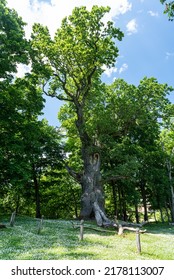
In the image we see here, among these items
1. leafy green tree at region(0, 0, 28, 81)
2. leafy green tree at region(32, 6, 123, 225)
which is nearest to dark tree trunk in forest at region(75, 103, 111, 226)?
leafy green tree at region(32, 6, 123, 225)

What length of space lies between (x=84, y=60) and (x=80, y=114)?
7.51m

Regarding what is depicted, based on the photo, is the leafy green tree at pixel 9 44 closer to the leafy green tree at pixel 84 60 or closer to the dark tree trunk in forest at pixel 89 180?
the leafy green tree at pixel 84 60

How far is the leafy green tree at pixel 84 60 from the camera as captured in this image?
32.1 m

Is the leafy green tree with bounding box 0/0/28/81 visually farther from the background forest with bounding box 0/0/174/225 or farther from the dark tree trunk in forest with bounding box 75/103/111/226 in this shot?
the dark tree trunk in forest with bounding box 75/103/111/226

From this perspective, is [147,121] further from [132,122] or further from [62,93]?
[62,93]

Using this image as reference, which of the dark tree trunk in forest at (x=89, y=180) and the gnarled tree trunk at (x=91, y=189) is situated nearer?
the gnarled tree trunk at (x=91, y=189)

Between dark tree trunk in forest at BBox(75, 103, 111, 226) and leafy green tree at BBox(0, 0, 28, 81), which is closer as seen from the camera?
leafy green tree at BBox(0, 0, 28, 81)

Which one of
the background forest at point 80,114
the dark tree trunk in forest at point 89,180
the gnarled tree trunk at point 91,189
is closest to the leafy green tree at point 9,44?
the background forest at point 80,114

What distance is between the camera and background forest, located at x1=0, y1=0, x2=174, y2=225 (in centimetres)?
2878

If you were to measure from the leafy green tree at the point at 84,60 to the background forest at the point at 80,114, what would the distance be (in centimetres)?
13

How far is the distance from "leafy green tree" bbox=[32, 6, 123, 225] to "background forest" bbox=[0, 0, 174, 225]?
5.0 inches

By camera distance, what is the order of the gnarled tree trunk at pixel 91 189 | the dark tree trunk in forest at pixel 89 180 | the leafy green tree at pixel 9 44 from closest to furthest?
1. the leafy green tree at pixel 9 44
2. the gnarled tree trunk at pixel 91 189
3. the dark tree trunk in forest at pixel 89 180
